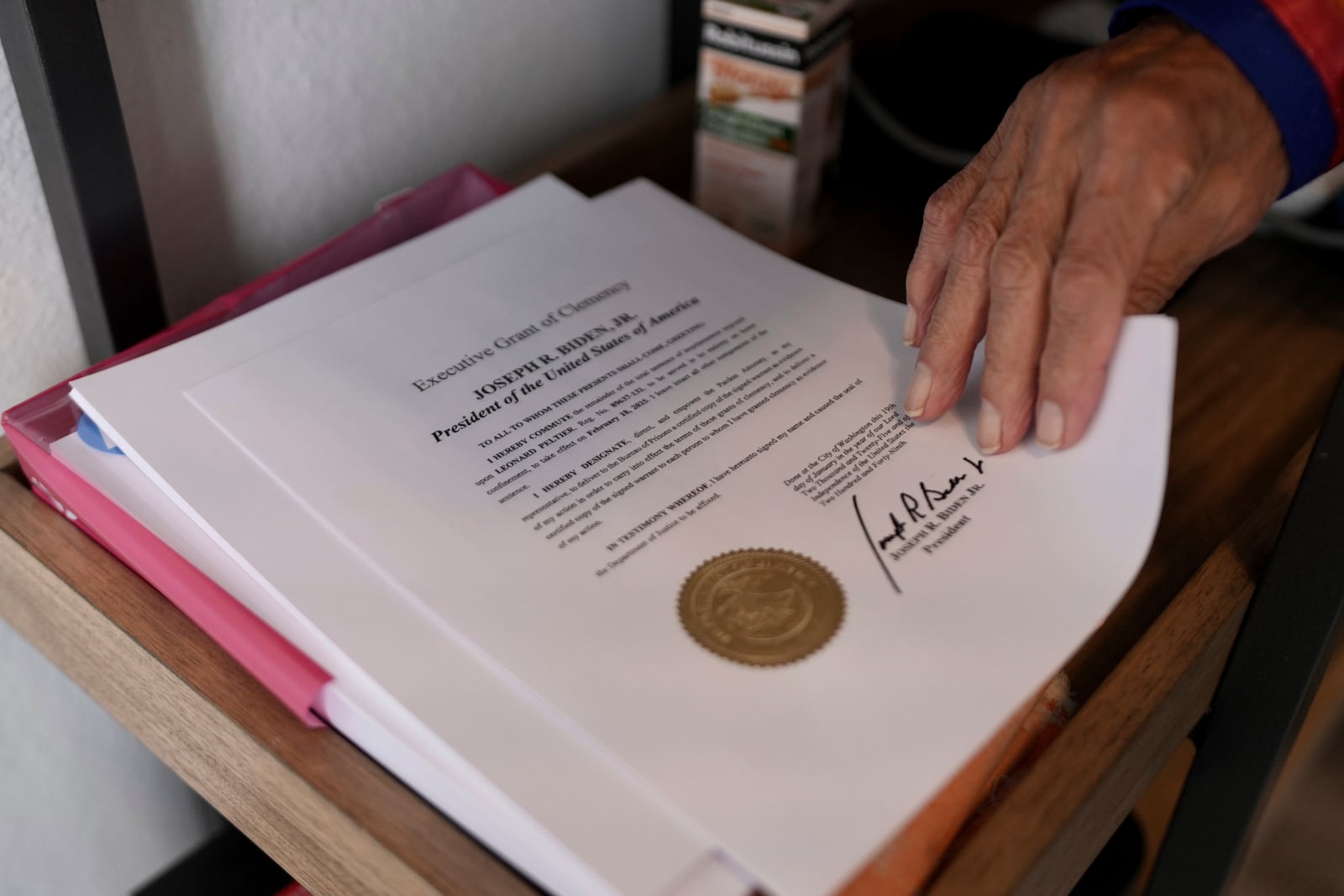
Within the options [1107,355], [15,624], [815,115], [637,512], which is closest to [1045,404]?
[1107,355]

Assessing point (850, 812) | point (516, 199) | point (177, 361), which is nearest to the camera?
point (850, 812)

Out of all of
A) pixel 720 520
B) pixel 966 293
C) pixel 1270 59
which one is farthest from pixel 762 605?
pixel 1270 59

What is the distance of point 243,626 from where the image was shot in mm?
377

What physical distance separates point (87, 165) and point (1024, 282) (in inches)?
14.0

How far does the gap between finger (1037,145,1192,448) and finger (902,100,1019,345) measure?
48 mm

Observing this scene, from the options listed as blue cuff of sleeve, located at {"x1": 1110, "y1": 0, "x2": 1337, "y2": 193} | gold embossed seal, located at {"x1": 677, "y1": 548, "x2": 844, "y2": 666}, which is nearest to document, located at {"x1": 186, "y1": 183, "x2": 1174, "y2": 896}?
gold embossed seal, located at {"x1": 677, "y1": 548, "x2": 844, "y2": 666}

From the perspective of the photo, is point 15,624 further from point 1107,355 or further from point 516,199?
point 1107,355

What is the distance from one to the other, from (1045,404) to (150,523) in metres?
0.31

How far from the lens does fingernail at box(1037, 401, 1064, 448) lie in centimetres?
40

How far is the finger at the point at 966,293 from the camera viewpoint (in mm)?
422

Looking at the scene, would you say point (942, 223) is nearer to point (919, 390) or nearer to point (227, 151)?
point (919, 390)

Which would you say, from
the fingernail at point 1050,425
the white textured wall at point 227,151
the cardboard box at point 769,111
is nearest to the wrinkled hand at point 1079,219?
the fingernail at point 1050,425

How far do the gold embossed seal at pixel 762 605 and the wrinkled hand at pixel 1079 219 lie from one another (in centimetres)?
9

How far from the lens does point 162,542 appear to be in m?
0.40
